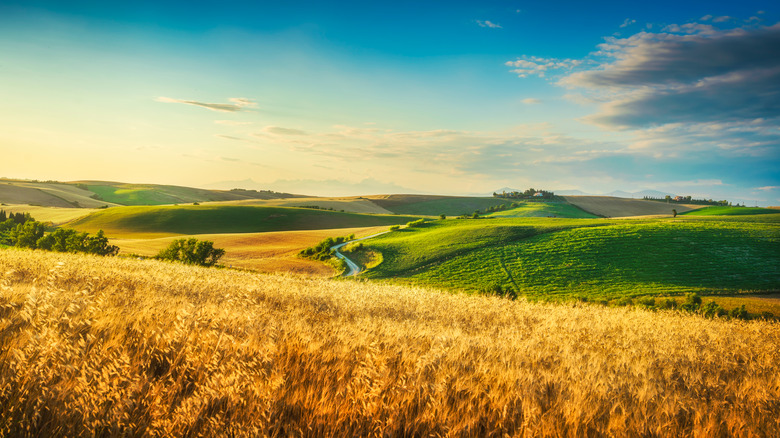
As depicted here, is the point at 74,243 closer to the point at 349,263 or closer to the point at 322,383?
the point at 349,263

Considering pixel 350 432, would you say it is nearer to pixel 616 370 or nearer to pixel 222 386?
pixel 222 386

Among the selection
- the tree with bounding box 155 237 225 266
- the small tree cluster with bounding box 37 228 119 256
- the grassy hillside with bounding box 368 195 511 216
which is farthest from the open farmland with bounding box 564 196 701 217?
the small tree cluster with bounding box 37 228 119 256

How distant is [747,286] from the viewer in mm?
44500

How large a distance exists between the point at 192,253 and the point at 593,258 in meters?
50.7

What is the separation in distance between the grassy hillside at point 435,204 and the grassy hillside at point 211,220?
4069 cm

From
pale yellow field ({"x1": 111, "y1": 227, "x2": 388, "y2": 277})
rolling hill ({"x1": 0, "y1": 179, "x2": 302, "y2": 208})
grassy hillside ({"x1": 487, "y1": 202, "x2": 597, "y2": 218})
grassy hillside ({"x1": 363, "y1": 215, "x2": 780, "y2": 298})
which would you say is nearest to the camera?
grassy hillside ({"x1": 363, "y1": 215, "x2": 780, "y2": 298})

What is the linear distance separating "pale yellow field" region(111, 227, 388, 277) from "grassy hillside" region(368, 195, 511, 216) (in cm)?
7317

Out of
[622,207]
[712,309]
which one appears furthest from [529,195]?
[712,309]

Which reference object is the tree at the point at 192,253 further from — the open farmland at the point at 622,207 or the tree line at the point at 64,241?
the open farmland at the point at 622,207

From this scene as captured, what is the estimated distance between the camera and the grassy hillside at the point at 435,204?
505 ft

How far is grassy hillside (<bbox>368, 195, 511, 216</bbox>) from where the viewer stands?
154 meters

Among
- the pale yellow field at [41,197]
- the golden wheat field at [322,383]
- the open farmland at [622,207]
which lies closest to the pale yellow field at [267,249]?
the golden wheat field at [322,383]

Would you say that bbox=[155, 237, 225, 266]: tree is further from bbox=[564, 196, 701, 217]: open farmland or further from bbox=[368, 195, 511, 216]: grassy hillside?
bbox=[564, 196, 701, 217]: open farmland

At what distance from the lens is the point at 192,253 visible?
48.6 meters
